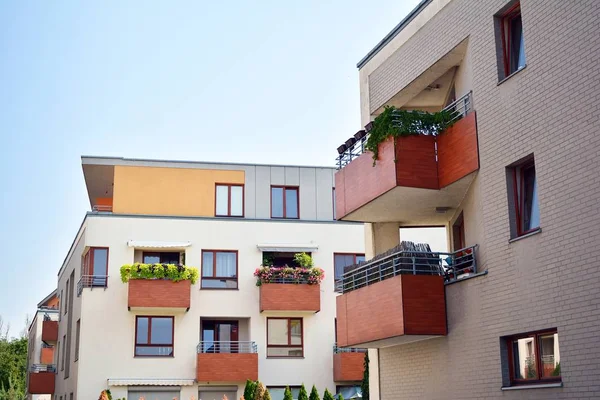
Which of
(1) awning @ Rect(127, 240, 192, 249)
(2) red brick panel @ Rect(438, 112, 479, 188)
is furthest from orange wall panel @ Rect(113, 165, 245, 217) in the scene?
(2) red brick panel @ Rect(438, 112, 479, 188)

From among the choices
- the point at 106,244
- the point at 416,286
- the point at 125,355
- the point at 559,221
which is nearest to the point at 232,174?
the point at 106,244

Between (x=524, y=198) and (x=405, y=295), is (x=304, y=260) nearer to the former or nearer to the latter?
(x=405, y=295)

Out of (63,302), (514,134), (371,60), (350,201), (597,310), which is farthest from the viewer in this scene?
(63,302)

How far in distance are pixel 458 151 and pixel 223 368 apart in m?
21.4

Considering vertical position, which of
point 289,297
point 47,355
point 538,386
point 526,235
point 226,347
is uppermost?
point 289,297

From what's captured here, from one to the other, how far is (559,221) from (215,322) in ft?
86.4

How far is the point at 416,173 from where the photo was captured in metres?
16.9

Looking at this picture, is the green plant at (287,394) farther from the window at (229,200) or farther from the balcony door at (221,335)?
the window at (229,200)

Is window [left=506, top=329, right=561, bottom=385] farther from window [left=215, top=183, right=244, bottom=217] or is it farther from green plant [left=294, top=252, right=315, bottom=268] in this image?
window [left=215, top=183, right=244, bottom=217]

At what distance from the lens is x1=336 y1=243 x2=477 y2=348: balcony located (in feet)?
53.2

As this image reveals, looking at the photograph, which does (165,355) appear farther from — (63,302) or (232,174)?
(63,302)

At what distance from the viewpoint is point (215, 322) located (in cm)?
3784

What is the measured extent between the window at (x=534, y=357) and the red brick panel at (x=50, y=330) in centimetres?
3740

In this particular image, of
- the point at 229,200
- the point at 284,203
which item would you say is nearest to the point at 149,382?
the point at 229,200
